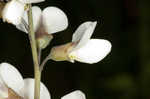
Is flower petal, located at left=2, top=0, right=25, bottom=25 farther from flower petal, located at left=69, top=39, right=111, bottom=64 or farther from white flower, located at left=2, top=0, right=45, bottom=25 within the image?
flower petal, located at left=69, top=39, right=111, bottom=64

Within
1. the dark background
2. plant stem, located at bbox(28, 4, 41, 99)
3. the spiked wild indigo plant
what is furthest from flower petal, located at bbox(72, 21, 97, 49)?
the dark background

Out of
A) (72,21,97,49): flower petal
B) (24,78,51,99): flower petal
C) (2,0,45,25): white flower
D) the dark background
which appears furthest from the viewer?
the dark background

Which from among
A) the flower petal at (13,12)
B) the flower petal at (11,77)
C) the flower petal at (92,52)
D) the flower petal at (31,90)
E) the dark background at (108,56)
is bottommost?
the dark background at (108,56)

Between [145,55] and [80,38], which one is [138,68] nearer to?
[145,55]

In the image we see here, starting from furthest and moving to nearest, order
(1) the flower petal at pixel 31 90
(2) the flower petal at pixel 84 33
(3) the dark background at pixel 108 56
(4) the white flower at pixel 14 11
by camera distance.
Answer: (3) the dark background at pixel 108 56, (1) the flower petal at pixel 31 90, (2) the flower petal at pixel 84 33, (4) the white flower at pixel 14 11

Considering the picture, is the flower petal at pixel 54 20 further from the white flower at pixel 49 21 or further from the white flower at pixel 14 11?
the white flower at pixel 14 11

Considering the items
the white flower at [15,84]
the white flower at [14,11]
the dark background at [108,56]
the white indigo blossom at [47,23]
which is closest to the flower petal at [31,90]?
the white flower at [15,84]

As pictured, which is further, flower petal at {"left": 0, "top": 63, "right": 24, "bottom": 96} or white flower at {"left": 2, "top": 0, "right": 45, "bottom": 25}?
flower petal at {"left": 0, "top": 63, "right": 24, "bottom": 96}
